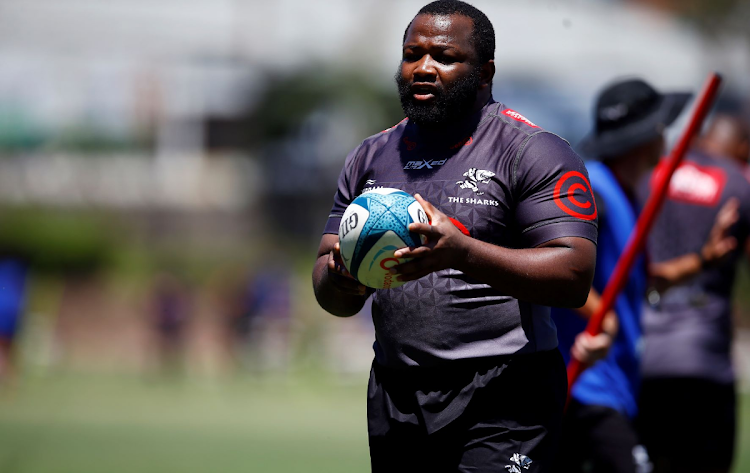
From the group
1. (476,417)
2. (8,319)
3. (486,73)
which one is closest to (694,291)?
(486,73)

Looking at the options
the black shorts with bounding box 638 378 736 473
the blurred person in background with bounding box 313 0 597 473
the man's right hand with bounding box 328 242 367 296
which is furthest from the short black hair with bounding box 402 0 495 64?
the black shorts with bounding box 638 378 736 473

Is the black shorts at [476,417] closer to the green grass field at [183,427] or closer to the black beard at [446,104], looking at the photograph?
the black beard at [446,104]

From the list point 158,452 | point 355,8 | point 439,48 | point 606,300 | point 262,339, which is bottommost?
point 262,339

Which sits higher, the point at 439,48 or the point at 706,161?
the point at 439,48

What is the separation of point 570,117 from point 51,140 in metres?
20.1

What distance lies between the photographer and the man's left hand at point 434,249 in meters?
2.92

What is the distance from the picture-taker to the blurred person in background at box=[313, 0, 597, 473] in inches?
126

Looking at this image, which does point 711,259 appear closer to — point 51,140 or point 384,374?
point 384,374

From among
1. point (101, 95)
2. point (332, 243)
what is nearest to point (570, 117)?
point (101, 95)

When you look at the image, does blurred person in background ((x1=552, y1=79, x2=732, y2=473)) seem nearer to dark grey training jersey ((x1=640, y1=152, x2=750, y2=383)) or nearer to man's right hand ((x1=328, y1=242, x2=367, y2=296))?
dark grey training jersey ((x1=640, y1=152, x2=750, y2=383))

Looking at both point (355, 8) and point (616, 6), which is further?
point (616, 6)

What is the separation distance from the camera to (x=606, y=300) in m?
4.68

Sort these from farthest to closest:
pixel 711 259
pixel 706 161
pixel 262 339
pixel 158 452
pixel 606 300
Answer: pixel 262 339
pixel 158 452
pixel 706 161
pixel 711 259
pixel 606 300

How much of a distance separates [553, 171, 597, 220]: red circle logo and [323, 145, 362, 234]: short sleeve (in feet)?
2.73
